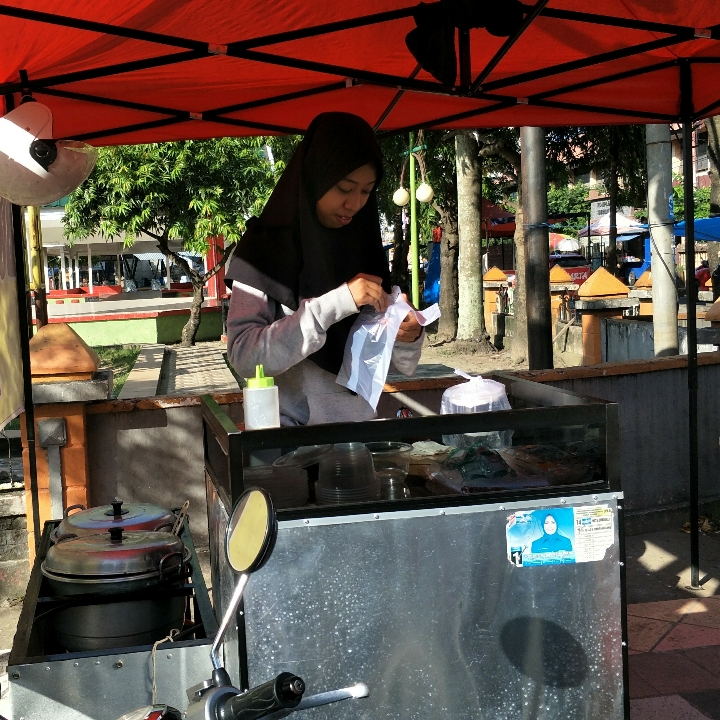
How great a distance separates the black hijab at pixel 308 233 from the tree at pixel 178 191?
15.1m

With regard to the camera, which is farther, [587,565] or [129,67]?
[129,67]

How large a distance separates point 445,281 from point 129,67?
1608cm

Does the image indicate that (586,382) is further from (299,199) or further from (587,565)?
(587,565)

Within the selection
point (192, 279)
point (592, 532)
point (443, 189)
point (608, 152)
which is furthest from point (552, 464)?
point (608, 152)

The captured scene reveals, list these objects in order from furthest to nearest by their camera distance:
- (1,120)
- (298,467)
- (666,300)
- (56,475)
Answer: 1. (666,300)
2. (56,475)
3. (1,120)
4. (298,467)

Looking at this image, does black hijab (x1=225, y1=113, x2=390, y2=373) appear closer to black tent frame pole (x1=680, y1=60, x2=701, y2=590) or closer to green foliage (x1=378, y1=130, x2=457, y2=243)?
black tent frame pole (x1=680, y1=60, x2=701, y2=590)

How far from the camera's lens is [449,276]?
19.2m

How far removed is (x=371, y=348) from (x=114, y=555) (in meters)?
0.99

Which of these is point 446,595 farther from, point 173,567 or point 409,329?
point 409,329

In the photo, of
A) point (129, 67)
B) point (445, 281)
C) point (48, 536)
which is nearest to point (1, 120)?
point (129, 67)

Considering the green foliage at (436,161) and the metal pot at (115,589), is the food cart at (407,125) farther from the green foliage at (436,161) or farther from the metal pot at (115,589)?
the green foliage at (436,161)

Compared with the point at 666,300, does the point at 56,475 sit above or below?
below

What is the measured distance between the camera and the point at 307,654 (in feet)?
6.43

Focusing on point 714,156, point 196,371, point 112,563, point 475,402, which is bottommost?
point 196,371
